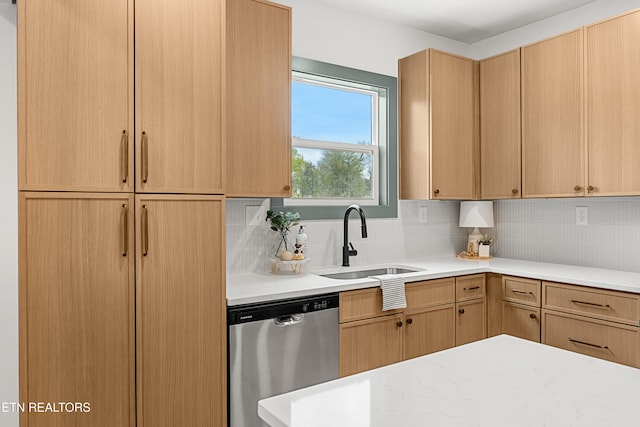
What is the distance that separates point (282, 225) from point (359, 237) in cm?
75

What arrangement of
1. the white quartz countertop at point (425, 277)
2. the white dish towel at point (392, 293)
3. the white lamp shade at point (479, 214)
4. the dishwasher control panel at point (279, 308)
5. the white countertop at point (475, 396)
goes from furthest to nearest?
the white lamp shade at point (479, 214), the white dish towel at point (392, 293), the white quartz countertop at point (425, 277), the dishwasher control panel at point (279, 308), the white countertop at point (475, 396)

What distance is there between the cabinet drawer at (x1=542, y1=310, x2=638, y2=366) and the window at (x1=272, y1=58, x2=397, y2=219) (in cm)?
130

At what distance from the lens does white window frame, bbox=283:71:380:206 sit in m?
3.07

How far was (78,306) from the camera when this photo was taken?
180 centimetres

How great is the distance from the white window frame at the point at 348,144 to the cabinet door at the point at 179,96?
97cm

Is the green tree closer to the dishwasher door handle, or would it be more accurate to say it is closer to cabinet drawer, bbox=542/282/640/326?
the dishwasher door handle

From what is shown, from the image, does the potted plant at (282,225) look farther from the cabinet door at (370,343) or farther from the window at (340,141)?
the cabinet door at (370,343)

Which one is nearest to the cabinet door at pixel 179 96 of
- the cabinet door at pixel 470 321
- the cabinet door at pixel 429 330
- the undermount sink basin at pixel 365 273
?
the undermount sink basin at pixel 365 273

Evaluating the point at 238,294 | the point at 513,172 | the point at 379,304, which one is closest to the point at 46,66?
the point at 238,294

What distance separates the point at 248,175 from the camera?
2.46 meters

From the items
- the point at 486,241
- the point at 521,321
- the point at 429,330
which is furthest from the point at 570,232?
the point at 429,330

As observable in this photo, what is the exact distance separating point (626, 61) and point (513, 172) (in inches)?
36.9

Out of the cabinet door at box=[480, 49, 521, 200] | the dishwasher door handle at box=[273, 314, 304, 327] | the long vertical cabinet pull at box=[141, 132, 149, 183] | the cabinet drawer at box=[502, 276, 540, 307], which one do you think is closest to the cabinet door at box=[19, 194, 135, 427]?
the long vertical cabinet pull at box=[141, 132, 149, 183]

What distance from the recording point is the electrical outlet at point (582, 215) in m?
3.18
